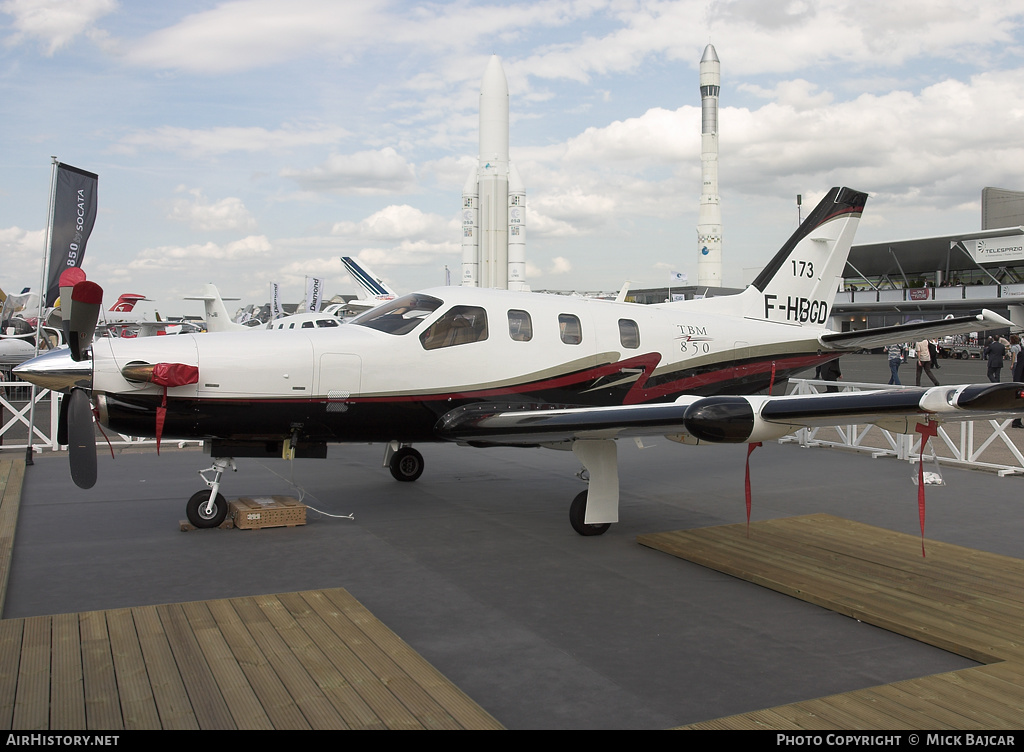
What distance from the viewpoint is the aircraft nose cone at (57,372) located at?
7.39 m

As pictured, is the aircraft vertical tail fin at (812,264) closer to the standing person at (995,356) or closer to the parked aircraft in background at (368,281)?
the standing person at (995,356)

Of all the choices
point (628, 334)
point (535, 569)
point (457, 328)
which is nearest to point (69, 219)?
point (457, 328)

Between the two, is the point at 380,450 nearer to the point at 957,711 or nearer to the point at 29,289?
the point at 957,711

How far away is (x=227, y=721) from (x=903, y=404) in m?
4.87

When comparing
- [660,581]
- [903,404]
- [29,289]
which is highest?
[29,289]

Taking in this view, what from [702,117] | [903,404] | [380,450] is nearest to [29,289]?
[380,450]

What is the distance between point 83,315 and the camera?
279 inches

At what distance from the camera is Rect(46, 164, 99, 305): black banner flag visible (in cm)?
1290

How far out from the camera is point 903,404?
5.53 m

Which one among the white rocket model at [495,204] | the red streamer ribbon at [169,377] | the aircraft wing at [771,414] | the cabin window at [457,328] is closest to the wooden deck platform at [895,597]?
the aircraft wing at [771,414]

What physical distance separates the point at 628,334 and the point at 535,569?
12.0ft

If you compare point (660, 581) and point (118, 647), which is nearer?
point (118, 647)

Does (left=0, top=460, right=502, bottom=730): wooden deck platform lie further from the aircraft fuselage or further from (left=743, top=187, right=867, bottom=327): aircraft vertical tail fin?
(left=743, top=187, right=867, bottom=327): aircraft vertical tail fin

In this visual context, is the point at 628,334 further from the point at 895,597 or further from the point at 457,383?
the point at 895,597
